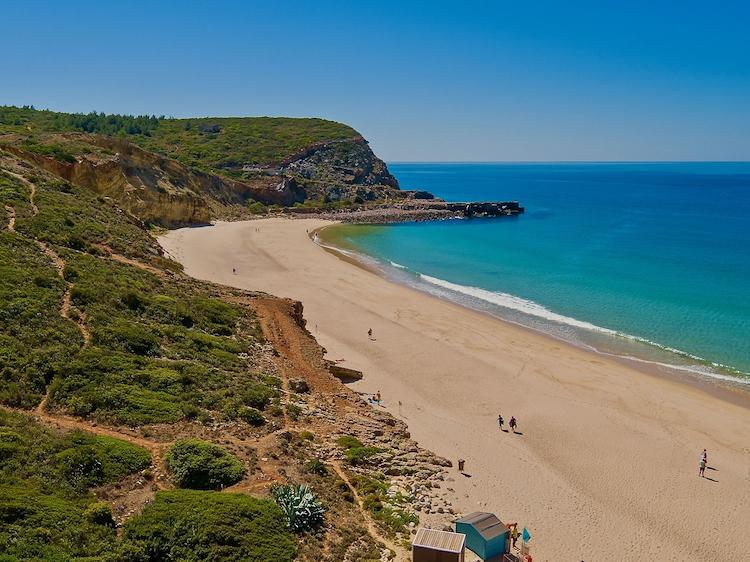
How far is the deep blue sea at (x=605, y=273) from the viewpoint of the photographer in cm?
3600

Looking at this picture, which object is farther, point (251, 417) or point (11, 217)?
point (11, 217)

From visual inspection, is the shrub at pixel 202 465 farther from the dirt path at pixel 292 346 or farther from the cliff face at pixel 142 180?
the cliff face at pixel 142 180

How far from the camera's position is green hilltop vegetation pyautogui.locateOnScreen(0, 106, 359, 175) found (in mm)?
106625

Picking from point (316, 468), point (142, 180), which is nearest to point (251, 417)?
point (316, 468)

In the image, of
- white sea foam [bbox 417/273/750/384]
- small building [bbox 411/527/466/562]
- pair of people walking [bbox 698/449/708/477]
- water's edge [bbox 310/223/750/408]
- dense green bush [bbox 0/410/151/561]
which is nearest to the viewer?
dense green bush [bbox 0/410/151/561]

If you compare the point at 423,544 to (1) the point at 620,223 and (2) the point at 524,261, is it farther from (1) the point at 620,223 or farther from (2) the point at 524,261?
(1) the point at 620,223

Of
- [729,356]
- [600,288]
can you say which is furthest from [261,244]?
[729,356]

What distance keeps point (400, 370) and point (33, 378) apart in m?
18.1

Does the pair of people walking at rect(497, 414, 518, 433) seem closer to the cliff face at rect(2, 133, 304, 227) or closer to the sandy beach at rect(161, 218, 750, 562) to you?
the sandy beach at rect(161, 218, 750, 562)

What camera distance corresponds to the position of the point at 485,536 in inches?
556

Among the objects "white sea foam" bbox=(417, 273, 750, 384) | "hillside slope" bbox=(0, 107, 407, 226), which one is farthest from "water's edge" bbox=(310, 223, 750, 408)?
"hillside slope" bbox=(0, 107, 407, 226)

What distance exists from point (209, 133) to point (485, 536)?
128723 millimetres

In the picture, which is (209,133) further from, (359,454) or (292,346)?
(359,454)

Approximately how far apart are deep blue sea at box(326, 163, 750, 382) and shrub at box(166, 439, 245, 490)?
2691 centimetres
